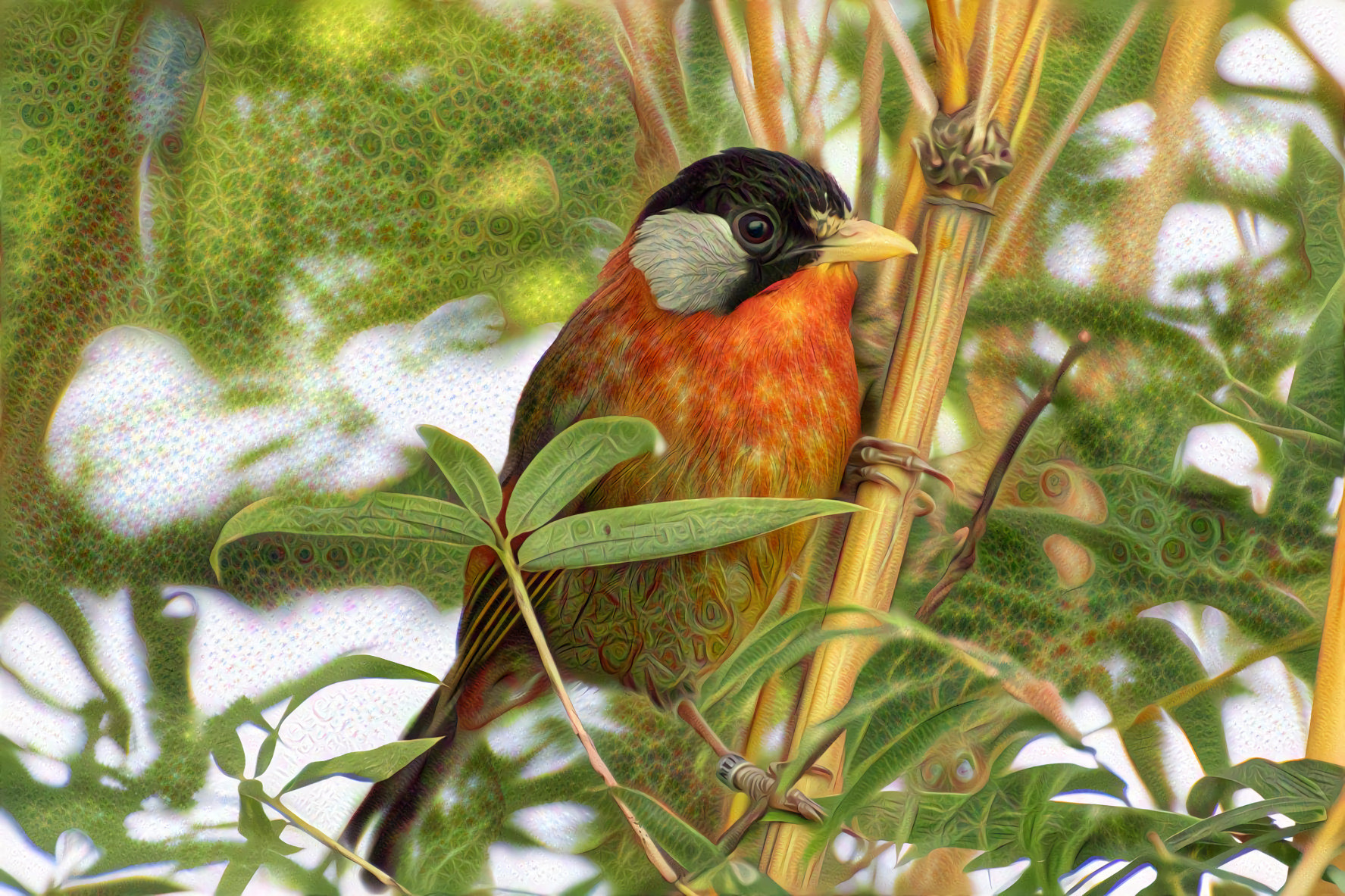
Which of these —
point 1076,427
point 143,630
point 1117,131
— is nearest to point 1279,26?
point 1117,131

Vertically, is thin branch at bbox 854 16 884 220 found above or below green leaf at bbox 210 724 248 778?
A: above

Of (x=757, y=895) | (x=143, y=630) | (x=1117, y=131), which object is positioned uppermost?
(x=1117, y=131)

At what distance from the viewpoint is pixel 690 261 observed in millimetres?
880

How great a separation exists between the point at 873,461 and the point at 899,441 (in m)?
0.03

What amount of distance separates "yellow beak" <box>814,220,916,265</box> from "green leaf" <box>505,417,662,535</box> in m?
0.24

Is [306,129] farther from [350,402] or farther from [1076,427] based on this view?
[1076,427]

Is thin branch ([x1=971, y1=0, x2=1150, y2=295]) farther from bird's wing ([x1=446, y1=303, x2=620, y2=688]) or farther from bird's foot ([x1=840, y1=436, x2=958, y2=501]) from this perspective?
bird's wing ([x1=446, y1=303, x2=620, y2=688])

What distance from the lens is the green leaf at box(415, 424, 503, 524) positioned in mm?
821

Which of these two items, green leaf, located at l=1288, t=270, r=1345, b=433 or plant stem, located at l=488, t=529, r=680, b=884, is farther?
green leaf, located at l=1288, t=270, r=1345, b=433

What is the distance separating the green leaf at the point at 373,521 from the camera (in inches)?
32.5

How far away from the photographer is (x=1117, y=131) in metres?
0.93

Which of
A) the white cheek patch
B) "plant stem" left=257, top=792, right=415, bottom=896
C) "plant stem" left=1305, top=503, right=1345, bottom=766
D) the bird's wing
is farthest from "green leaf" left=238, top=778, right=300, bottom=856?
"plant stem" left=1305, top=503, right=1345, bottom=766

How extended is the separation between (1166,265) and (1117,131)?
133 mm

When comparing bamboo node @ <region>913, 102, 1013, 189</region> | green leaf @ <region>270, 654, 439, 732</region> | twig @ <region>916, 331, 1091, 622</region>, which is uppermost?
bamboo node @ <region>913, 102, 1013, 189</region>
